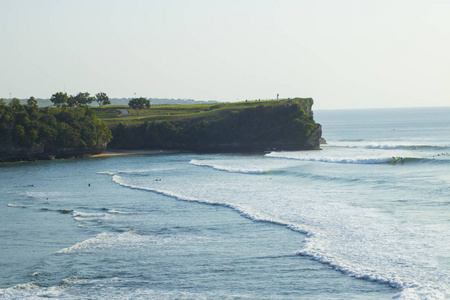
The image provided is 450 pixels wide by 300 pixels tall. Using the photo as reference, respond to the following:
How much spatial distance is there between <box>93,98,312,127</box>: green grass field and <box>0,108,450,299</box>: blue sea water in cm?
4367

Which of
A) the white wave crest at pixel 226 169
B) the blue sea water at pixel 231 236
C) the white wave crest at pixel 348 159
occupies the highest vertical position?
the white wave crest at pixel 348 159

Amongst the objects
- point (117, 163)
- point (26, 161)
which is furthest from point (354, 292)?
point (26, 161)

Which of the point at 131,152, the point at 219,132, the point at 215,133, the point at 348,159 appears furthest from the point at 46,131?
the point at 348,159

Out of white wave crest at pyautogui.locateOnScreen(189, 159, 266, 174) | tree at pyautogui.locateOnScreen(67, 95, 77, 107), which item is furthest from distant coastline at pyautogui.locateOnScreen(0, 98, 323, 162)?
white wave crest at pyautogui.locateOnScreen(189, 159, 266, 174)

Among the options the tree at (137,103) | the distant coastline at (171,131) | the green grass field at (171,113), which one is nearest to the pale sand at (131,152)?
the distant coastline at (171,131)

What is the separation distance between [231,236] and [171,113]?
77588 millimetres

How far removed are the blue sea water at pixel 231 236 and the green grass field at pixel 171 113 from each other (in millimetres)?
43674

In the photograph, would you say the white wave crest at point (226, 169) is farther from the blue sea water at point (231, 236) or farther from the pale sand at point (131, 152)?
the pale sand at point (131, 152)

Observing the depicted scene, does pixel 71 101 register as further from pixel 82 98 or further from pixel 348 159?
pixel 348 159

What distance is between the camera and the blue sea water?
58.1 feet

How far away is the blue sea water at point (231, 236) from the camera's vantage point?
1770cm

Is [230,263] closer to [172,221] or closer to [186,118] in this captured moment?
[172,221]

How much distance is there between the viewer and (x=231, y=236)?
24562mm

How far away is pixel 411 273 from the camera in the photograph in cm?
1822
